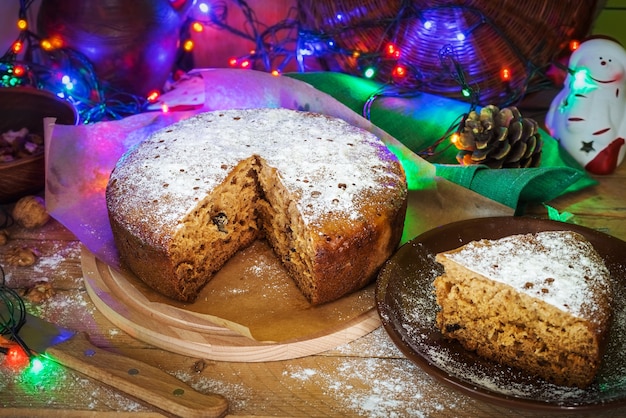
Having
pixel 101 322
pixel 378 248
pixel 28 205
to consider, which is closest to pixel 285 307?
pixel 378 248

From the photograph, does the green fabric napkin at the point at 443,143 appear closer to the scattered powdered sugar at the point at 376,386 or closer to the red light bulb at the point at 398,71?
the red light bulb at the point at 398,71

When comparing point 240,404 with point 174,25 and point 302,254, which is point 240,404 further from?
point 174,25

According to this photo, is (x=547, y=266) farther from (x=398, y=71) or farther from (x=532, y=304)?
(x=398, y=71)

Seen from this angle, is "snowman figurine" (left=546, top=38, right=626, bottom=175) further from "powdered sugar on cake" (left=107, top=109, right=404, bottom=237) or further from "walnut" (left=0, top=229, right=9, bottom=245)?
"walnut" (left=0, top=229, right=9, bottom=245)

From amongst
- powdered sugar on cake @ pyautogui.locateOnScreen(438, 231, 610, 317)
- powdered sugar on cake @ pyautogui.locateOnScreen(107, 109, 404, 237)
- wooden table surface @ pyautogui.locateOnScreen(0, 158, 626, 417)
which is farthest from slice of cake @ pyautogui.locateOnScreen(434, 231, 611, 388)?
powdered sugar on cake @ pyautogui.locateOnScreen(107, 109, 404, 237)

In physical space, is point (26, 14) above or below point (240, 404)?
above
